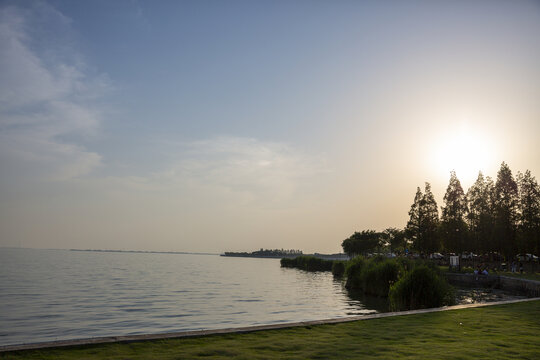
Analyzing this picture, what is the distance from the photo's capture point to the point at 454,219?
226 feet

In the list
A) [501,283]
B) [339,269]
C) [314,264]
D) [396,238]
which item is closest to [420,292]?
[501,283]

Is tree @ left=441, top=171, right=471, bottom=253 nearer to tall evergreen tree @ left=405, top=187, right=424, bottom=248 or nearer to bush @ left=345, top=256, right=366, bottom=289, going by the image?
tall evergreen tree @ left=405, top=187, right=424, bottom=248

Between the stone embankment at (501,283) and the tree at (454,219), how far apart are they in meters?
20.6

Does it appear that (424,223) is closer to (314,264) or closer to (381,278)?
(314,264)

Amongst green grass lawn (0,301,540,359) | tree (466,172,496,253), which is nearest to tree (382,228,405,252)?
tree (466,172,496,253)

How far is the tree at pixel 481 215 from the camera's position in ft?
204

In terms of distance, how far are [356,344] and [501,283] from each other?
131 ft

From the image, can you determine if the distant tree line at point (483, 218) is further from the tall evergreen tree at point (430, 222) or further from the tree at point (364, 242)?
the tree at point (364, 242)

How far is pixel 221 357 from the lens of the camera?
24.9 ft

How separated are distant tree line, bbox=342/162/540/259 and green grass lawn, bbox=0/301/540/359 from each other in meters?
55.9

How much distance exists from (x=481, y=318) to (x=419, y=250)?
214 feet

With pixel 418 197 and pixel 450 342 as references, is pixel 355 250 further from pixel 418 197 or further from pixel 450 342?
pixel 450 342

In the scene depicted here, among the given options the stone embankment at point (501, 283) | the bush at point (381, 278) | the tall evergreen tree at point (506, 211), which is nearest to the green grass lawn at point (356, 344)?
the bush at point (381, 278)

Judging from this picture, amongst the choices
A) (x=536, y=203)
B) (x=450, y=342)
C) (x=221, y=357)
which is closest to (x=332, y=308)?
(x=450, y=342)
